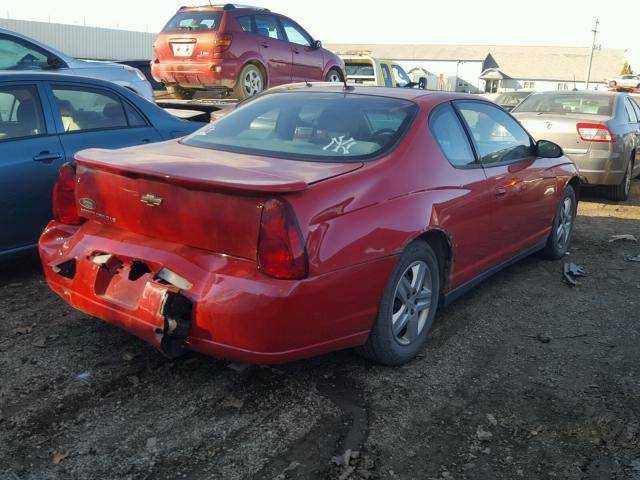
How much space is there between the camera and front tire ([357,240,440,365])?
3486 mm

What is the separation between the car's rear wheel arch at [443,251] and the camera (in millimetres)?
3863

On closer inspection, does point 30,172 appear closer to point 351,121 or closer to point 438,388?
point 351,121

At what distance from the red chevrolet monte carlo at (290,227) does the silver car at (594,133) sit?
487 cm

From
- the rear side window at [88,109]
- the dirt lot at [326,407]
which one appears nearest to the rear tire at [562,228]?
the dirt lot at [326,407]

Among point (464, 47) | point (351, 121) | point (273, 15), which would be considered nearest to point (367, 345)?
point (351, 121)

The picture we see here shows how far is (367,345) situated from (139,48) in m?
50.0

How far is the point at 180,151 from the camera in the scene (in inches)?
149

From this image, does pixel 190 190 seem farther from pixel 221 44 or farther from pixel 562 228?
pixel 221 44

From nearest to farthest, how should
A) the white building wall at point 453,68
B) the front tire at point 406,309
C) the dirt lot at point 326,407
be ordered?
the dirt lot at point 326,407, the front tire at point 406,309, the white building wall at point 453,68

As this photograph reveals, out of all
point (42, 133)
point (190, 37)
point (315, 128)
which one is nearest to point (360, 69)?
point (190, 37)

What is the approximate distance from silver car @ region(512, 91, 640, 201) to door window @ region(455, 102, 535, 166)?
389 cm

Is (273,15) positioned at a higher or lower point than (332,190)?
higher

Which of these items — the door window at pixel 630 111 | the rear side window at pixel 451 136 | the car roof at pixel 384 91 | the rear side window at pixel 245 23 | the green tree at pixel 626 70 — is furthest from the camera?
the green tree at pixel 626 70

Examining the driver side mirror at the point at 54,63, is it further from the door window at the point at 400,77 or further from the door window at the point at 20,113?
the door window at the point at 400,77
